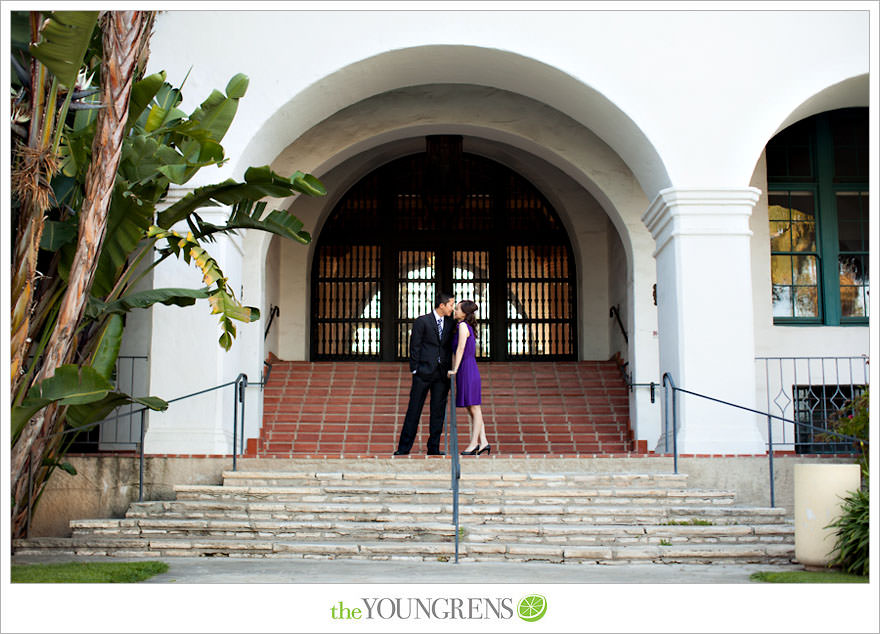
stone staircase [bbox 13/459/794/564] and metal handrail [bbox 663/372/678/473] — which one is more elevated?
metal handrail [bbox 663/372/678/473]

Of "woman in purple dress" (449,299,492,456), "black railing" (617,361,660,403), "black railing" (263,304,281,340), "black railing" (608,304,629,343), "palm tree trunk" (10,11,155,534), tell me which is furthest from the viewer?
"black railing" (263,304,281,340)

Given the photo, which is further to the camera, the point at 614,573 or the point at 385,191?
the point at 385,191

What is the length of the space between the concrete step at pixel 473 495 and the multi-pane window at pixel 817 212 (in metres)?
5.29

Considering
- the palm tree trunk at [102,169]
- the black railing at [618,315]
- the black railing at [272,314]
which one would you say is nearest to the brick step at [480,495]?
the palm tree trunk at [102,169]

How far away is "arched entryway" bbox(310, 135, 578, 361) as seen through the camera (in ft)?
55.6

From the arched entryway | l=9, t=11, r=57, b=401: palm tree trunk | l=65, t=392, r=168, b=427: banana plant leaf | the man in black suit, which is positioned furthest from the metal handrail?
l=9, t=11, r=57, b=401: palm tree trunk

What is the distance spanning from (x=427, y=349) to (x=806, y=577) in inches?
190

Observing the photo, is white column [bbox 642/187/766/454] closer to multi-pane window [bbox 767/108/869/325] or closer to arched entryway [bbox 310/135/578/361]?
multi-pane window [bbox 767/108/869/325]

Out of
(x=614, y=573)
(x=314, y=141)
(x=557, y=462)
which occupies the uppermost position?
(x=314, y=141)

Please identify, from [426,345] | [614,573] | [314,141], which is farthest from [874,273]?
[314,141]

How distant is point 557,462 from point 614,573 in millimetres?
2893

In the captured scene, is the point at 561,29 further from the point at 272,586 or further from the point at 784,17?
the point at 272,586

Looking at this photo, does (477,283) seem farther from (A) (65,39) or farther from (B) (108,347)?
(A) (65,39)

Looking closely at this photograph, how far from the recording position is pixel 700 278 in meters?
11.2
